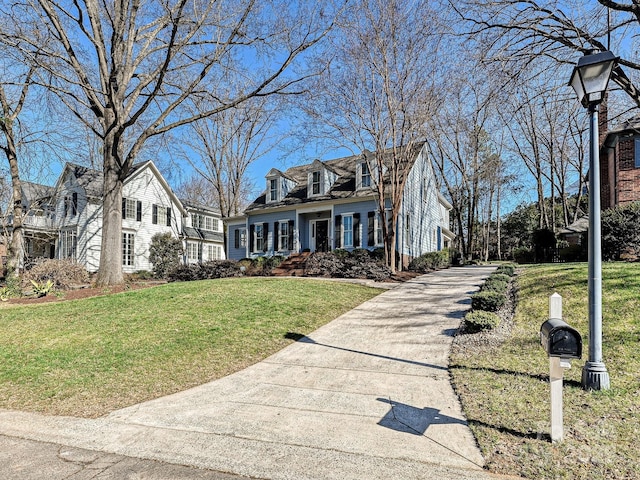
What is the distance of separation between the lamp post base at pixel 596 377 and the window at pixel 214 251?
3082 centimetres

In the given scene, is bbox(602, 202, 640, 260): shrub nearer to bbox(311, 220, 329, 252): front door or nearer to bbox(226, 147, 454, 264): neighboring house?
bbox(226, 147, 454, 264): neighboring house

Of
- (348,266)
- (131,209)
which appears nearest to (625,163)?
(348,266)

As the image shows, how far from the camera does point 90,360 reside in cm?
559

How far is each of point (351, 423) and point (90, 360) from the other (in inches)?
171

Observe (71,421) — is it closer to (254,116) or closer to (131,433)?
(131,433)

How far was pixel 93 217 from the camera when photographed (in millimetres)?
23031

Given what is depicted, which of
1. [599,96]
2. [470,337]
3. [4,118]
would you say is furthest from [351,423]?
[4,118]

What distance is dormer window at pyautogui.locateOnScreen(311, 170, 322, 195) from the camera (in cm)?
2088

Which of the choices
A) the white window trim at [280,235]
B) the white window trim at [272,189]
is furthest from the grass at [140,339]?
the white window trim at [272,189]

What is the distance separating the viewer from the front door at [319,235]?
814 inches

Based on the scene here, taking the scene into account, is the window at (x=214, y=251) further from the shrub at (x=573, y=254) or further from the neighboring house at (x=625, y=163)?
the neighboring house at (x=625, y=163)

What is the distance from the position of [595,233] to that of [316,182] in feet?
58.0

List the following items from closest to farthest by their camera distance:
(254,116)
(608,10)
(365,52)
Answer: (608,10)
(365,52)
(254,116)

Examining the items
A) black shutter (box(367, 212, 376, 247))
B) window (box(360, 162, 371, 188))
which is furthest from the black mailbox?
window (box(360, 162, 371, 188))
